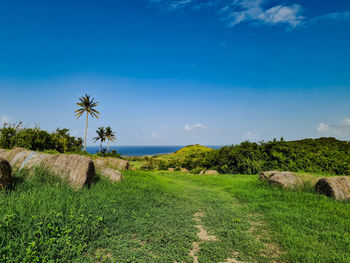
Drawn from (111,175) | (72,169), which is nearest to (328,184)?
(111,175)

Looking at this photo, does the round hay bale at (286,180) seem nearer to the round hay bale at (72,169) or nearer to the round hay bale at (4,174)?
the round hay bale at (72,169)

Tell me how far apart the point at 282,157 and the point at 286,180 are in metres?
6.39

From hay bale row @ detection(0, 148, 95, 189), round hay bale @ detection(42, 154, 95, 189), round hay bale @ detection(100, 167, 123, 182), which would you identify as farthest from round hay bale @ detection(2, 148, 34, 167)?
round hay bale @ detection(100, 167, 123, 182)

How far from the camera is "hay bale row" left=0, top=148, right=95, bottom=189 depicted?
650 centimetres

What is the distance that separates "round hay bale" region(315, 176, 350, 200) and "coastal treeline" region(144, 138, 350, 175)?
20.9ft

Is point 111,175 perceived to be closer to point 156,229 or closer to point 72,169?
point 72,169

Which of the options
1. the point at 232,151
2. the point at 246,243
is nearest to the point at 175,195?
the point at 246,243

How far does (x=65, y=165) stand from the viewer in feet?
22.2

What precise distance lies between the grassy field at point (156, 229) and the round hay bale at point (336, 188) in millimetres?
692

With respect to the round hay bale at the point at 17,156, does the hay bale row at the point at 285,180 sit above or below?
below

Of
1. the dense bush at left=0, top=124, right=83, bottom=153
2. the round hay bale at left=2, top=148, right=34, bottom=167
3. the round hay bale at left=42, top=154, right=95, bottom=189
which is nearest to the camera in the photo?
the round hay bale at left=42, top=154, right=95, bottom=189

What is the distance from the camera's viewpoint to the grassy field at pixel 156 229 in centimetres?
330

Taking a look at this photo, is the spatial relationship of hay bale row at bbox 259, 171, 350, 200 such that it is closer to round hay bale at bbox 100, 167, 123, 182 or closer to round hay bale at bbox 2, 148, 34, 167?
round hay bale at bbox 100, 167, 123, 182

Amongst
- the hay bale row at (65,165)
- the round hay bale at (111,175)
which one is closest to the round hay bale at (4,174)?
the hay bale row at (65,165)
